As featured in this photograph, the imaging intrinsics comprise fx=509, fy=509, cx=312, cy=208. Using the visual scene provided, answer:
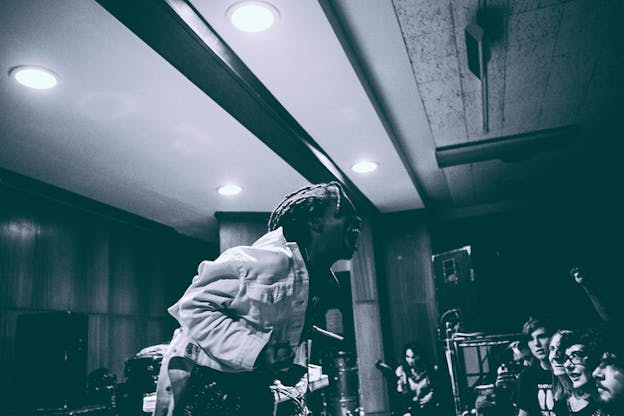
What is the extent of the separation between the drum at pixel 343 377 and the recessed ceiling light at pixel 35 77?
517 cm

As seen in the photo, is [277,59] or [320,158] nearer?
[277,59]

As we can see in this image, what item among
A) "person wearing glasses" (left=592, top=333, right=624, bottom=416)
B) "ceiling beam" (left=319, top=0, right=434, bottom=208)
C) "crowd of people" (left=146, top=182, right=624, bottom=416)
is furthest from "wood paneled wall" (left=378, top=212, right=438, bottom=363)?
→ "crowd of people" (left=146, top=182, right=624, bottom=416)

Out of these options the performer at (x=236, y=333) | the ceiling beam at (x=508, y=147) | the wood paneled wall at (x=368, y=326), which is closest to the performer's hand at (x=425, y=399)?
the wood paneled wall at (x=368, y=326)

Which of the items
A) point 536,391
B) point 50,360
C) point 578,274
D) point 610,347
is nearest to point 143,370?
point 50,360

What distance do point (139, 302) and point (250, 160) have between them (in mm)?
2878

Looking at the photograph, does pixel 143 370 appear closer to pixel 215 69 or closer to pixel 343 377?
pixel 215 69

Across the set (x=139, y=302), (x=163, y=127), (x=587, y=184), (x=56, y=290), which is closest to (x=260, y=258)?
(x=163, y=127)

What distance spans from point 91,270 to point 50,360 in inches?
63.2

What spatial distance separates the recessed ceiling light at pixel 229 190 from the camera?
536 centimetres

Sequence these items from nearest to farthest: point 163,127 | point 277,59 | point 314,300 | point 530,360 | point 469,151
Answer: point 314,300 < point 277,59 < point 163,127 < point 530,360 < point 469,151

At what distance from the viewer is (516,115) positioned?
464cm

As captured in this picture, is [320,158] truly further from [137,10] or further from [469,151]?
[137,10]

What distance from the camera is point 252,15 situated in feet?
9.18

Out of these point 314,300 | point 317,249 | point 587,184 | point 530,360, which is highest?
point 587,184
